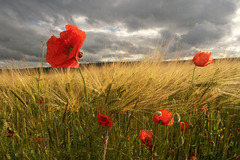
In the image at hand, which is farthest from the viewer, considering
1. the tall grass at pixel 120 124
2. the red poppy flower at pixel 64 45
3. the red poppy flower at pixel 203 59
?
the red poppy flower at pixel 203 59

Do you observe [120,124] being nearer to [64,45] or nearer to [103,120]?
[103,120]

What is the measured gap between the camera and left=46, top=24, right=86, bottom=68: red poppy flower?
0.62m

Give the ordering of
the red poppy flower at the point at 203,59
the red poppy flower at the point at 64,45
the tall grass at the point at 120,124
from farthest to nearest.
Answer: the red poppy flower at the point at 203,59 < the tall grass at the point at 120,124 < the red poppy flower at the point at 64,45

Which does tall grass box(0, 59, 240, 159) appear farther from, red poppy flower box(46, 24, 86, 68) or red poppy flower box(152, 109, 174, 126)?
red poppy flower box(46, 24, 86, 68)

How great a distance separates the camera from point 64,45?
0.67m

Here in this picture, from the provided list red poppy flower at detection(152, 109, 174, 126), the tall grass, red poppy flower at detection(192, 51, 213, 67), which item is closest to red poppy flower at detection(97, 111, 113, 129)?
the tall grass

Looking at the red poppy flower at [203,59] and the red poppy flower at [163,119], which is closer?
the red poppy flower at [163,119]

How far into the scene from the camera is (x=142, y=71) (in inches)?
50.6

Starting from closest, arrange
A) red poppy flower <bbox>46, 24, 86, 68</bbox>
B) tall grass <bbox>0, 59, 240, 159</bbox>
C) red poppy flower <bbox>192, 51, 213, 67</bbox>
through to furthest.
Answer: red poppy flower <bbox>46, 24, 86, 68</bbox>, tall grass <bbox>0, 59, 240, 159</bbox>, red poppy flower <bbox>192, 51, 213, 67</bbox>

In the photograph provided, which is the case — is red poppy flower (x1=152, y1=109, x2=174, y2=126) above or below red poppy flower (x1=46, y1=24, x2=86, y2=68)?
below

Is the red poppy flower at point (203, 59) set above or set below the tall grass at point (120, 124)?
above

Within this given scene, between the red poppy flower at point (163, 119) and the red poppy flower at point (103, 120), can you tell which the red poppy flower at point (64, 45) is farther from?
the red poppy flower at point (163, 119)

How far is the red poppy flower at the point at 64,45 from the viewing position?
0.62 m

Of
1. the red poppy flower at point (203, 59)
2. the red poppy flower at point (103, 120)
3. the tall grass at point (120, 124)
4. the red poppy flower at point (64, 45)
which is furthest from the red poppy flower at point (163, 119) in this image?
the red poppy flower at point (203, 59)
